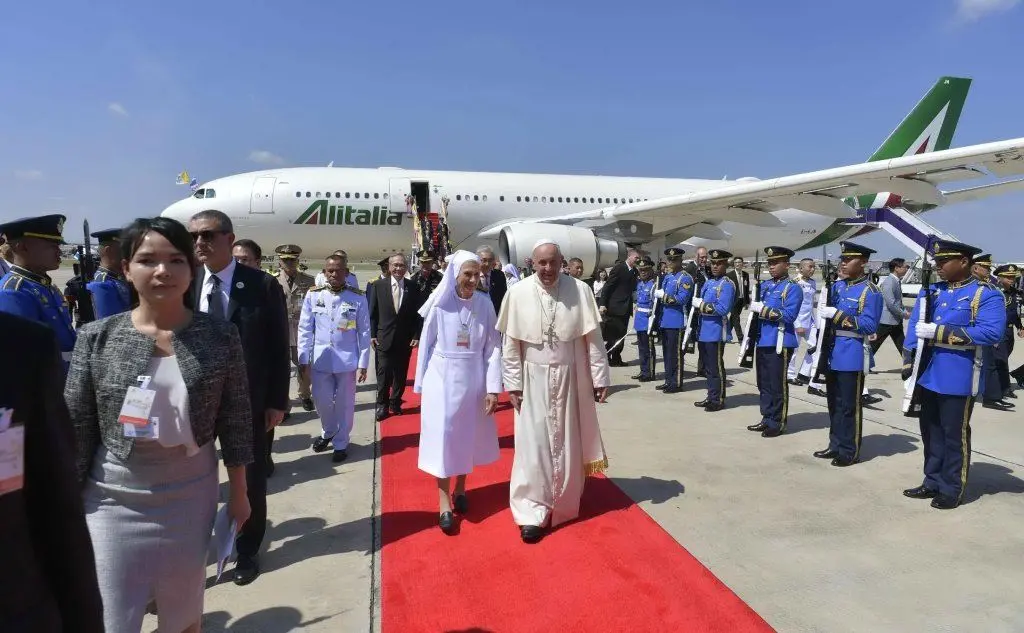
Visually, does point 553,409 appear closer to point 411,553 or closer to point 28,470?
point 411,553

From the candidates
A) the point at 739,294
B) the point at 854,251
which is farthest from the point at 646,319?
the point at 854,251

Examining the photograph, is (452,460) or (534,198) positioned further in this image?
(534,198)

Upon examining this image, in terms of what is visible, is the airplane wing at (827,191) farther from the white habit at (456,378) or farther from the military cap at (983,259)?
the white habit at (456,378)

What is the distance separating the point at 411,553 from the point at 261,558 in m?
0.88

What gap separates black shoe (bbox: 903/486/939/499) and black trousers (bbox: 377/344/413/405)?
4709mm

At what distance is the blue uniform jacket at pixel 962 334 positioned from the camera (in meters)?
3.89

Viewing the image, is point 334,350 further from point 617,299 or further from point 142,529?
point 617,299

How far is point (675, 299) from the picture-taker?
7688mm

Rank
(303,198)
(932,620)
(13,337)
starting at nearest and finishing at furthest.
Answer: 1. (13,337)
2. (932,620)
3. (303,198)

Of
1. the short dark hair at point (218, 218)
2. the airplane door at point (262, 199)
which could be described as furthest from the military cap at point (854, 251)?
the airplane door at point (262, 199)

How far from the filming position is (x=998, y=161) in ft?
25.6

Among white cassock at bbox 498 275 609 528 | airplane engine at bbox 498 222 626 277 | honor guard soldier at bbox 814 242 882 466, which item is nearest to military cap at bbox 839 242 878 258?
honor guard soldier at bbox 814 242 882 466

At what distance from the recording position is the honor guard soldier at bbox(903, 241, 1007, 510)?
3.94 m

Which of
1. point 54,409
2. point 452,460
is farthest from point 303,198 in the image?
point 54,409
